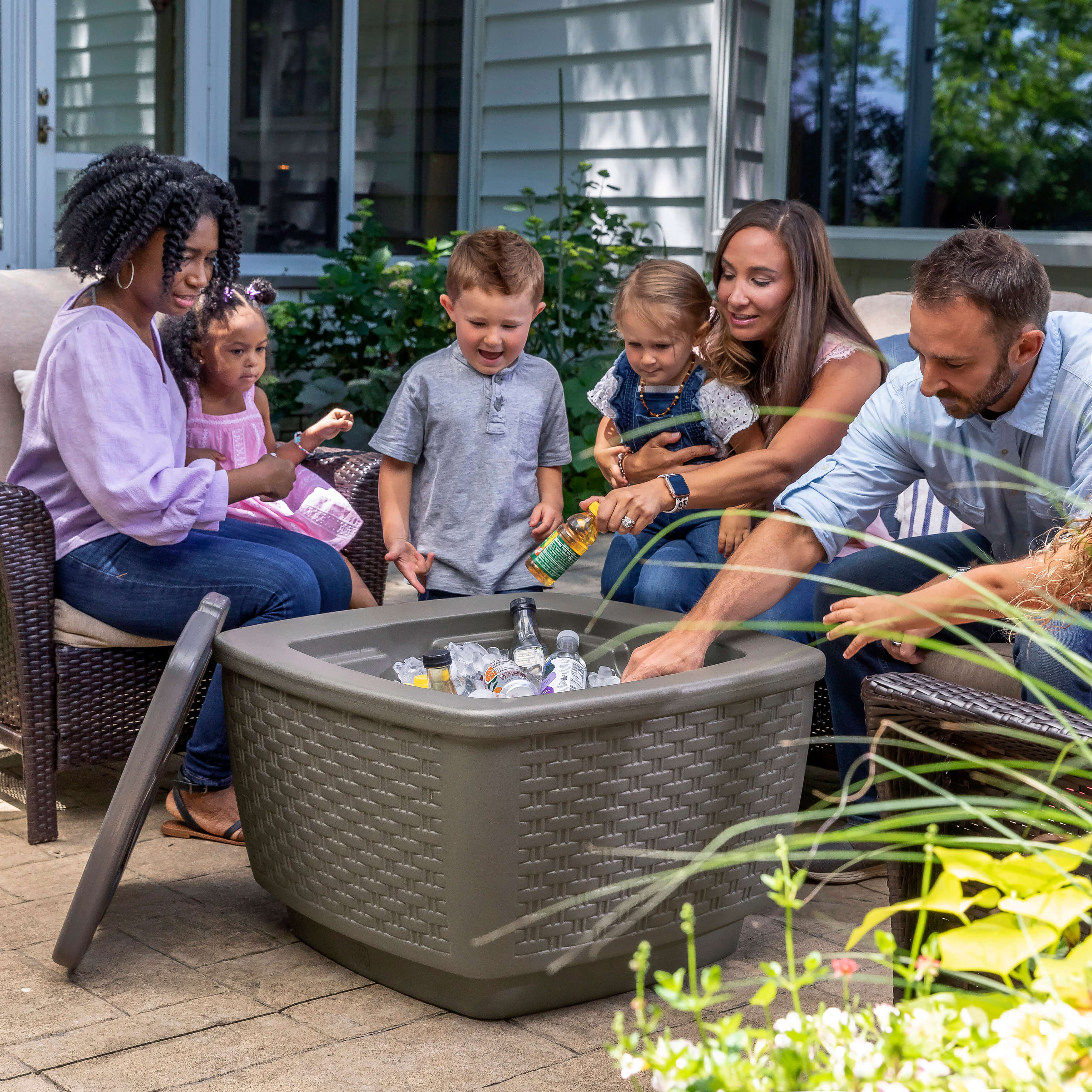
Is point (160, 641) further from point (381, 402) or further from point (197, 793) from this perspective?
point (381, 402)

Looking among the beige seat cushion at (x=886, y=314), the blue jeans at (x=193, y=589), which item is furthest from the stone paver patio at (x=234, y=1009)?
the beige seat cushion at (x=886, y=314)

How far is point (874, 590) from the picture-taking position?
2.24 metres

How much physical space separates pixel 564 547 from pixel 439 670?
0.54 metres

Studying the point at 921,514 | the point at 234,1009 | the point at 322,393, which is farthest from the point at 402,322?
the point at 234,1009

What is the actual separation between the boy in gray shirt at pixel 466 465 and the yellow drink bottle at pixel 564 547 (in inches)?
8.8

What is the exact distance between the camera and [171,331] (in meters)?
2.80

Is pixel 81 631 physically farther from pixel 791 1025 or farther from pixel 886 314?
pixel 886 314

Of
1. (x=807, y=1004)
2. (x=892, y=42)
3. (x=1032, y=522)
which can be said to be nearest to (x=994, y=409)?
(x=1032, y=522)

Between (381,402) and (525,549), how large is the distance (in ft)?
8.89

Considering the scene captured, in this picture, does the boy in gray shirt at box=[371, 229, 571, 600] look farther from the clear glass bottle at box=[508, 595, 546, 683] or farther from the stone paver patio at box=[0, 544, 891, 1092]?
the stone paver patio at box=[0, 544, 891, 1092]

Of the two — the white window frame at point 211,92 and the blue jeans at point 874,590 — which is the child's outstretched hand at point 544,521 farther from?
the white window frame at point 211,92

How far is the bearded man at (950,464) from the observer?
6.19ft

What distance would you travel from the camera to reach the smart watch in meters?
2.33

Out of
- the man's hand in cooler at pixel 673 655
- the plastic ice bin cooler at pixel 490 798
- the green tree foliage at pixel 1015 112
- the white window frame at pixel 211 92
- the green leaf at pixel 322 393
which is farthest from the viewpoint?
the green leaf at pixel 322 393
